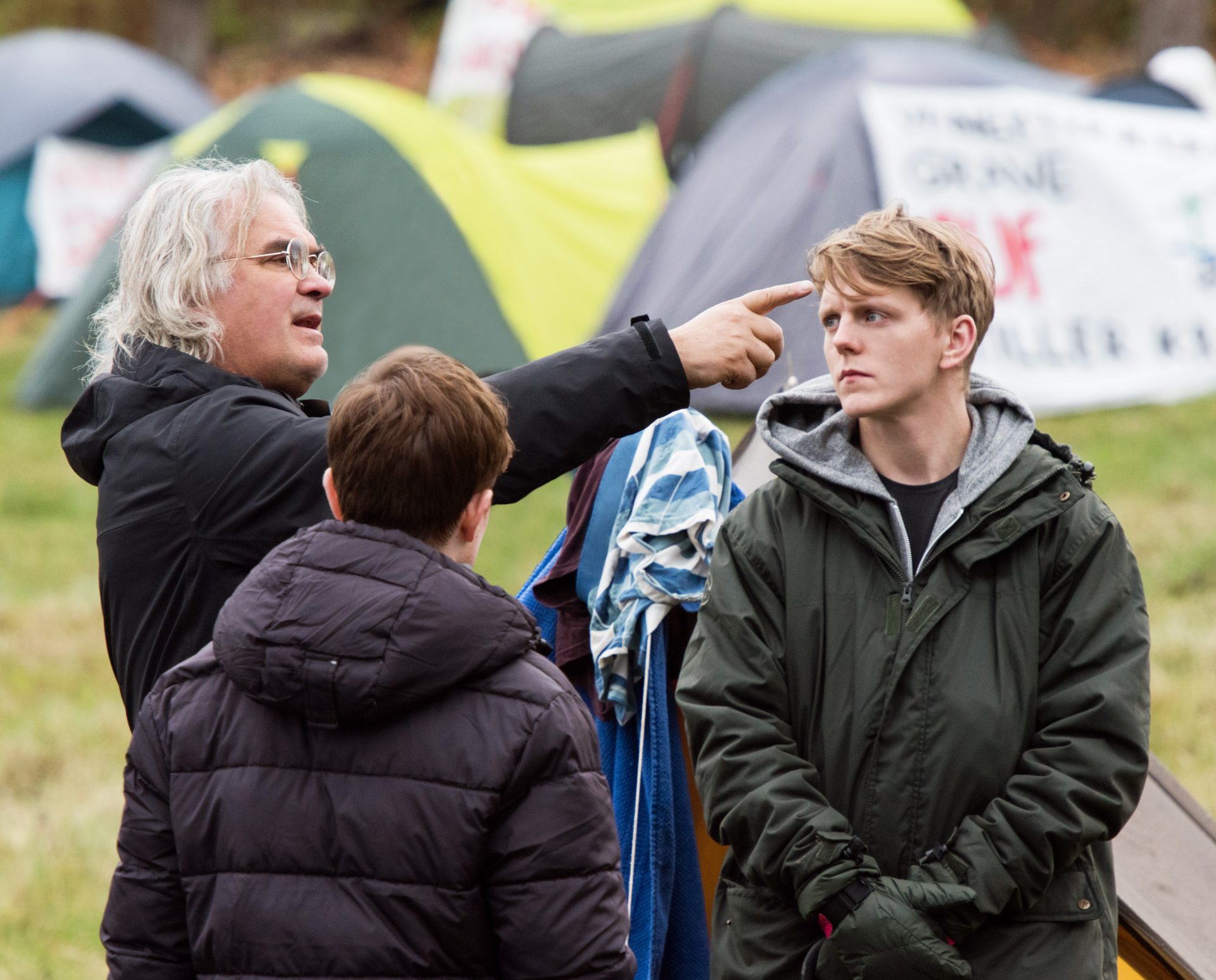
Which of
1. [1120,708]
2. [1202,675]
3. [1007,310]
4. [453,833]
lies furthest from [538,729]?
[1007,310]

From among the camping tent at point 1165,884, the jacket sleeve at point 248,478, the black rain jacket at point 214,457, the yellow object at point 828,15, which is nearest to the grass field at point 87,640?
the camping tent at point 1165,884

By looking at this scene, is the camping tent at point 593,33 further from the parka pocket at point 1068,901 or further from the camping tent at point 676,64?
the parka pocket at point 1068,901

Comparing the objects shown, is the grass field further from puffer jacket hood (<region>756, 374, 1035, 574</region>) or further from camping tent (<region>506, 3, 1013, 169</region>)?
camping tent (<region>506, 3, 1013, 169</region>)

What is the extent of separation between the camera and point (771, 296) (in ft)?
7.98

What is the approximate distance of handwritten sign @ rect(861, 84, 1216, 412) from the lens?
815 centimetres

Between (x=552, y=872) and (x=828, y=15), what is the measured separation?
13.3 meters

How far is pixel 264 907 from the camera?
1.75 m

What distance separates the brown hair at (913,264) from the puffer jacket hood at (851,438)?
0.10m

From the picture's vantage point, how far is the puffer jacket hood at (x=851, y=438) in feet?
7.39

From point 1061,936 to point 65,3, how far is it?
25945mm

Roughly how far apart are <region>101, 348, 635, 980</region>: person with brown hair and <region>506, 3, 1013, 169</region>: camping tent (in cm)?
1067

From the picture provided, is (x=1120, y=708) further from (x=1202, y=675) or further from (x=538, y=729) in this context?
(x=1202, y=675)

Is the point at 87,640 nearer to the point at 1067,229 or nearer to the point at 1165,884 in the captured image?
the point at 1165,884

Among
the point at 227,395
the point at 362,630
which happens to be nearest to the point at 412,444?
the point at 362,630
